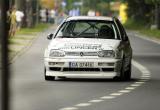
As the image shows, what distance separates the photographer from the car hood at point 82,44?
52.2ft

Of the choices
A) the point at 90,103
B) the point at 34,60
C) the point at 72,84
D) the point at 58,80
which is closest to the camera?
the point at 90,103

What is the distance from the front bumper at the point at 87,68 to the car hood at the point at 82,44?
0.26m

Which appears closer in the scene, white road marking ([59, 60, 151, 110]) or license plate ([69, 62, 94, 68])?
white road marking ([59, 60, 151, 110])

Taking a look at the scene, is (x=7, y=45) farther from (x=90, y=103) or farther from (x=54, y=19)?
(x=54, y=19)

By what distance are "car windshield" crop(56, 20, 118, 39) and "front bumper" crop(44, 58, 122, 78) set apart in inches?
43.9

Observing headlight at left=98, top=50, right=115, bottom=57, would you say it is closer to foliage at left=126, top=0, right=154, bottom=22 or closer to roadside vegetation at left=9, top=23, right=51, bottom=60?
roadside vegetation at left=9, top=23, right=51, bottom=60

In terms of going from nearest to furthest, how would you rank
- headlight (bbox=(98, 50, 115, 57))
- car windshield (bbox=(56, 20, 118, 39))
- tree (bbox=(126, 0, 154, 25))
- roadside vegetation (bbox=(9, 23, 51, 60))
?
headlight (bbox=(98, 50, 115, 57))
car windshield (bbox=(56, 20, 118, 39))
roadside vegetation (bbox=(9, 23, 51, 60))
tree (bbox=(126, 0, 154, 25))

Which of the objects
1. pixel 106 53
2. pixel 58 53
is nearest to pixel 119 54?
pixel 106 53

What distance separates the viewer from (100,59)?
15.8m

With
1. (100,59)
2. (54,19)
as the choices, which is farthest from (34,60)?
(54,19)

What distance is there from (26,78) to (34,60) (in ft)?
26.4

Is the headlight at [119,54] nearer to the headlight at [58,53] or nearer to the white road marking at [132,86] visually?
the white road marking at [132,86]

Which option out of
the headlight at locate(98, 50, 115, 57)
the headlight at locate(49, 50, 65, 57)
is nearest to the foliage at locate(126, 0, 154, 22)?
the headlight at locate(98, 50, 115, 57)

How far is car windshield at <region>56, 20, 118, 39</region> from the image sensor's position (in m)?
16.9
